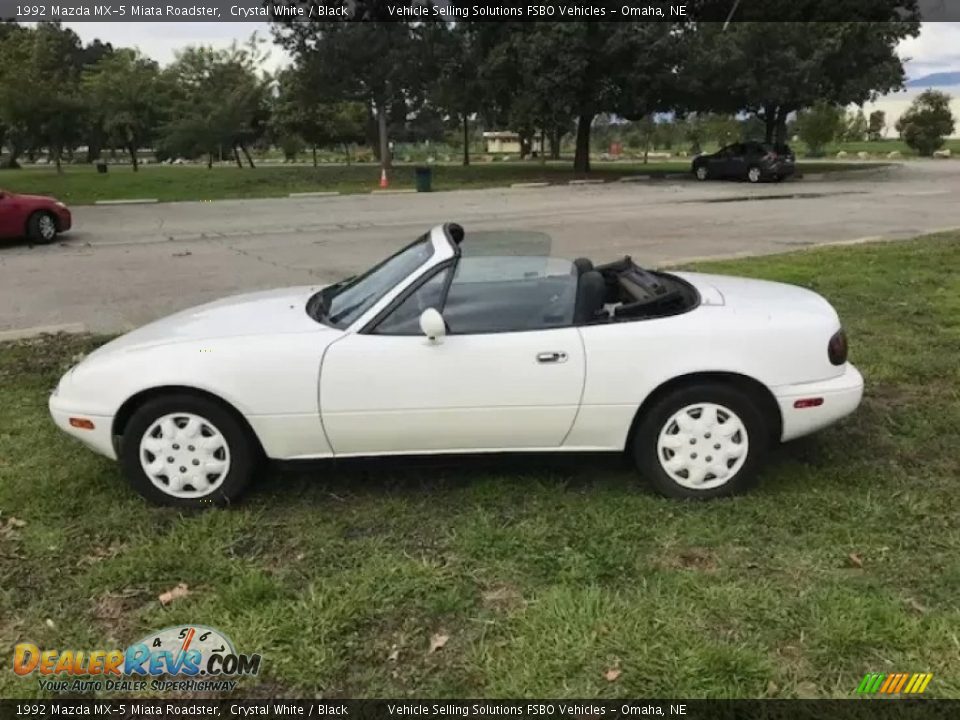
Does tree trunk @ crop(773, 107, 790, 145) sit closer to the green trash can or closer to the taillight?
the green trash can

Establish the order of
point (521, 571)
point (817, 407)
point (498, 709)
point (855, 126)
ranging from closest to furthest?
1. point (498, 709)
2. point (521, 571)
3. point (817, 407)
4. point (855, 126)

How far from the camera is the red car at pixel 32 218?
1383cm

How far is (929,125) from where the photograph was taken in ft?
179

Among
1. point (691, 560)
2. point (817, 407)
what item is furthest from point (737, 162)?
point (691, 560)

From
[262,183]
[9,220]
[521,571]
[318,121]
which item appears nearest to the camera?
[521,571]

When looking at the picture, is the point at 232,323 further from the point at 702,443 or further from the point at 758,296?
the point at 758,296

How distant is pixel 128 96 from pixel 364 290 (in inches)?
1796

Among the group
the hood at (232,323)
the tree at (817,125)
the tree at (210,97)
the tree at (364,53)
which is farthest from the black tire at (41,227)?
the tree at (817,125)

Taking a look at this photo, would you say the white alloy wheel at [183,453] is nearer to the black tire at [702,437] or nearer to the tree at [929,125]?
the black tire at [702,437]

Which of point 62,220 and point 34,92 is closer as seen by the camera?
point 62,220

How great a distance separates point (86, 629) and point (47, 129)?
146 feet

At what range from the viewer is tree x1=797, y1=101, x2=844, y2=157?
5416 centimetres

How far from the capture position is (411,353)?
3.67 metres

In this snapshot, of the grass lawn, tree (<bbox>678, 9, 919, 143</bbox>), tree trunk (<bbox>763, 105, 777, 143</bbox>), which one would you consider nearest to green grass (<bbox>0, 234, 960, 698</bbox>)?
the grass lawn
